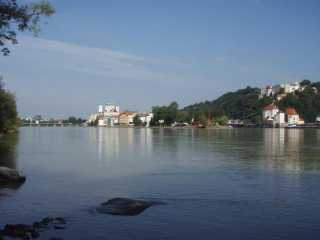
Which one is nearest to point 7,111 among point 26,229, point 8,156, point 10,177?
point 8,156

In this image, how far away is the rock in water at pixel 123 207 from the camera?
787 inches

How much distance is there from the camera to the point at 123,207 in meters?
20.4

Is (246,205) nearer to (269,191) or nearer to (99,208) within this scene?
(269,191)

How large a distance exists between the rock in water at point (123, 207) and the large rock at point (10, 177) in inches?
373

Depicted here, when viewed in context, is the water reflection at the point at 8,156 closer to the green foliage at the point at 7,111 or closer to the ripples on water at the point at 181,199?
the ripples on water at the point at 181,199

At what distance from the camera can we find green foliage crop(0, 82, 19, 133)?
77.8 meters

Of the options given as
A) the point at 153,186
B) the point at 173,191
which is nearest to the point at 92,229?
the point at 173,191

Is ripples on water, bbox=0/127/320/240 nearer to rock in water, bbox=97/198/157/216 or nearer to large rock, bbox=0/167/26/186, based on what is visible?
rock in water, bbox=97/198/157/216

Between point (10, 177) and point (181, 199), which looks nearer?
point (181, 199)

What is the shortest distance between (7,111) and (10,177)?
56012mm

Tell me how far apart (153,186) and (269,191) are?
6.74 meters

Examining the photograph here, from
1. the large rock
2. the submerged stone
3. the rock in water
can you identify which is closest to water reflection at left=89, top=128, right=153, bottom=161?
the large rock

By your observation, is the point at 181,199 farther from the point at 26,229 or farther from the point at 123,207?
the point at 26,229

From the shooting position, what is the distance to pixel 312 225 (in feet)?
59.9
